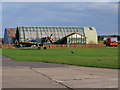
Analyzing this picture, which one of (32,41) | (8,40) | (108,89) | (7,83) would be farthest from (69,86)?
(8,40)

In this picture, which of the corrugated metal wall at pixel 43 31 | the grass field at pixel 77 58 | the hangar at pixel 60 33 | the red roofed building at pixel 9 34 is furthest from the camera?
the red roofed building at pixel 9 34

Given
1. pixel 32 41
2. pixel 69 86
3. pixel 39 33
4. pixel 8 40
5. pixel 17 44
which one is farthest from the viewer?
pixel 8 40

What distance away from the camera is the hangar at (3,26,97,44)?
102125 millimetres

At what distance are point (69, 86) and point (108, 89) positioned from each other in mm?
1577

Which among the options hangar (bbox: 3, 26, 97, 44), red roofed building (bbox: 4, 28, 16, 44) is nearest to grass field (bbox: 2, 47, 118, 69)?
hangar (bbox: 3, 26, 97, 44)

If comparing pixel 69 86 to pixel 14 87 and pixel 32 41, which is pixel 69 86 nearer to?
pixel 14 87

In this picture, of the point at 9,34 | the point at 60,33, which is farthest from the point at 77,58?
the point at 9,34

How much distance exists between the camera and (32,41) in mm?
A: 79125

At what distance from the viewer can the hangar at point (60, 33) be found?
102125 millimetres

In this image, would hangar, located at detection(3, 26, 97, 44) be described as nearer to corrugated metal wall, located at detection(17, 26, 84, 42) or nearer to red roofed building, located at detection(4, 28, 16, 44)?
corrugated metal wall, located at detection(17, 26, 84, 42)

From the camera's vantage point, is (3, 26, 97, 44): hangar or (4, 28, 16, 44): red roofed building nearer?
(3, 26, 97, 44): hangar

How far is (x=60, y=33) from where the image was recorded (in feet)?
355

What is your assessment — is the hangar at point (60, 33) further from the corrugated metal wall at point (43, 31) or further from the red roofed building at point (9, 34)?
the red roofed building at point (9, 34)

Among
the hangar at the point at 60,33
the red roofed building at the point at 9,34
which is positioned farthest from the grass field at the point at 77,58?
the red roofed building at the point at 9,34
